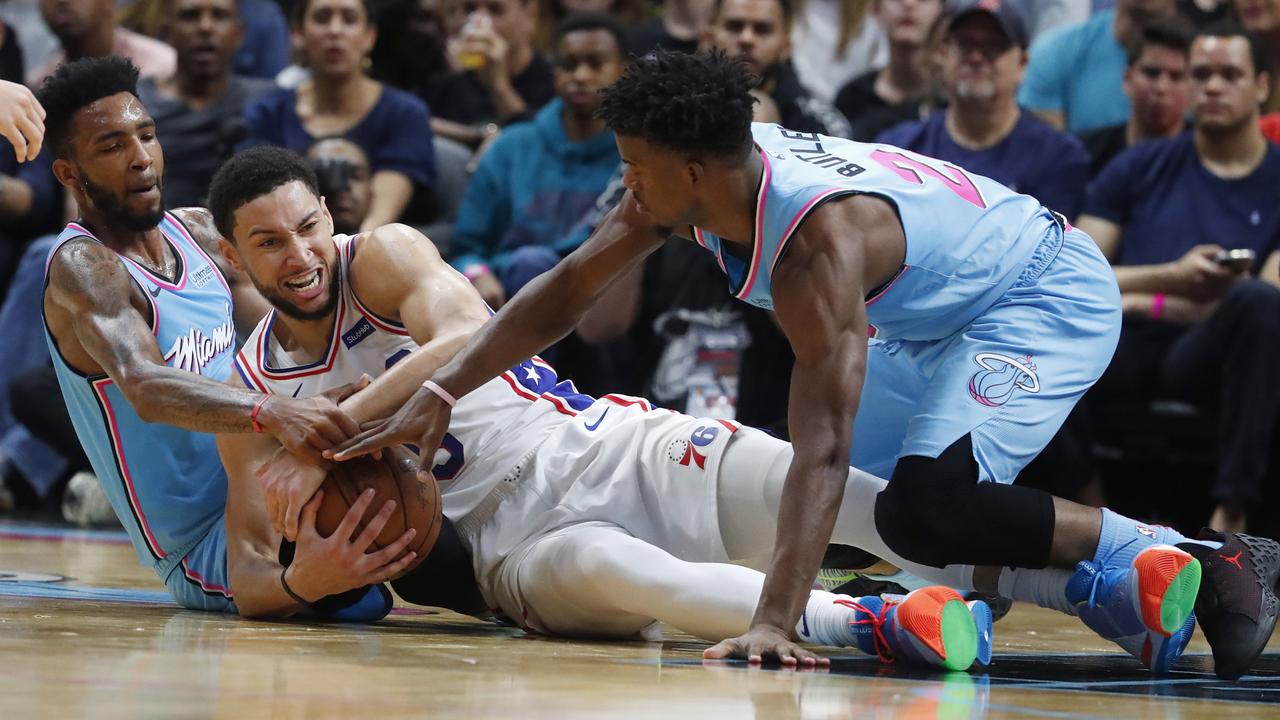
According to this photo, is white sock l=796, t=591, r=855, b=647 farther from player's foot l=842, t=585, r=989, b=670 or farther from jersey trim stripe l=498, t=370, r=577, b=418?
jersey trim stripe l=498, t=370, r=577, b=418

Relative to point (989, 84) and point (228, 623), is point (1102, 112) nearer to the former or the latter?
point (989, 84)

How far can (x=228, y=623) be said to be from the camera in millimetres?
3760

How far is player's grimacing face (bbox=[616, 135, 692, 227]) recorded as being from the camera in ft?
10.8

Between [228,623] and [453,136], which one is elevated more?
[453,136]

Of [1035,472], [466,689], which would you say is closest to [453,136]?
[1035,472]

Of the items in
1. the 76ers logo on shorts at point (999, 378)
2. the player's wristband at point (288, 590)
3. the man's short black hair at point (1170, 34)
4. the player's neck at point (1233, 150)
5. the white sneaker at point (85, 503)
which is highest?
the man's short black hair at point (1170, 34)

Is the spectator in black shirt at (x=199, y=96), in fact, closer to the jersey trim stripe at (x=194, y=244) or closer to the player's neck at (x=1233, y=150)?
the jersey trim stripe at (x=194, y=244)

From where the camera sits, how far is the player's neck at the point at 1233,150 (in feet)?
21.2

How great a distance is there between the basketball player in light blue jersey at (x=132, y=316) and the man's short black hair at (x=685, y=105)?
1521 mm

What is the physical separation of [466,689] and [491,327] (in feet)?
4.23

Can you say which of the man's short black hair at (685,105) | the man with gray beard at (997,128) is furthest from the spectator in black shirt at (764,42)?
the man's short black hair at (685,105)

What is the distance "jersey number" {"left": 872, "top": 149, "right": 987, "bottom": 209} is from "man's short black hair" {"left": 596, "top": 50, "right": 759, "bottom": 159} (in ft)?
1.62

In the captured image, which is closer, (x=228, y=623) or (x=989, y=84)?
(x=228, y=623)

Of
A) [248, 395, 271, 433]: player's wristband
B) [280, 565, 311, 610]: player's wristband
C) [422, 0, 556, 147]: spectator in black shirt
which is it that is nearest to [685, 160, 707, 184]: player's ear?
[248, 395, 271, 433]: player's wristband
